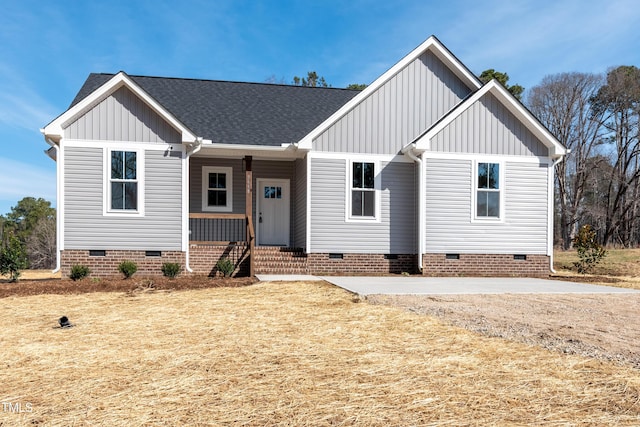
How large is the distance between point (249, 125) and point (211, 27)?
183 inches

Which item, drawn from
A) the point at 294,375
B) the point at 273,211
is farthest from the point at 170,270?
the point at 294,375

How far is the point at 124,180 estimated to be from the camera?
12.4 m

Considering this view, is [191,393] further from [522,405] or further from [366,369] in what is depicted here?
[522,405]

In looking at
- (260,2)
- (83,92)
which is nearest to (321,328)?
(83,92)

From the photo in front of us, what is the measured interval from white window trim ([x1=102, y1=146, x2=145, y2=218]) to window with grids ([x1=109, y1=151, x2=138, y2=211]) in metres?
0.06

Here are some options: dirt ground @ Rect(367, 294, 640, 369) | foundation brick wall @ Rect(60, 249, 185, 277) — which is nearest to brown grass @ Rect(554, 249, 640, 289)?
dirt ground @ Rect(367, 294, 640, 369)

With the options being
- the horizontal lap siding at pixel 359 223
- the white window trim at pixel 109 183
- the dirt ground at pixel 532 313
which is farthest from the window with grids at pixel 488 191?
the white window trim at pixel 109 183

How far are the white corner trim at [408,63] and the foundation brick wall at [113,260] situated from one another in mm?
4832

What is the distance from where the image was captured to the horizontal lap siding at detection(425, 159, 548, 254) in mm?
13742

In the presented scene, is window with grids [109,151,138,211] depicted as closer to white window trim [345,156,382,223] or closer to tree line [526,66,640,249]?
white window trim [345,156,382,223]

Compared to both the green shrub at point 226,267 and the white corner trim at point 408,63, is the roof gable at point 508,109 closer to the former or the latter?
the white corner trim at point 408,63

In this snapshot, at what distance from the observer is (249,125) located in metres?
14.9

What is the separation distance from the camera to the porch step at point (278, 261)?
1316cm

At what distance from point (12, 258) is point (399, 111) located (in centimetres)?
1070
